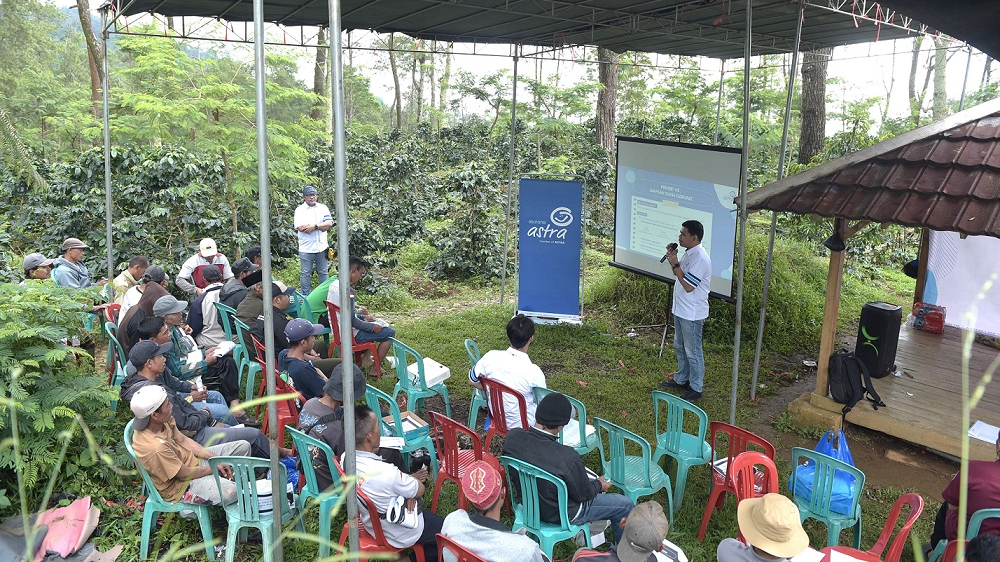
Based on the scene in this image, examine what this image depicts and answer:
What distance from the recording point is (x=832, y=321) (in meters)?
5.83

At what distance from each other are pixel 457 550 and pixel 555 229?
19.2 ft

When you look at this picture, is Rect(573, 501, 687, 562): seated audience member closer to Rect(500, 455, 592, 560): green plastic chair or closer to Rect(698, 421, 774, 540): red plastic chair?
Rect(500, 455, 592, 560): green plastic chair

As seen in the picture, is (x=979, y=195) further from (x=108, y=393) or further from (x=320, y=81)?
(x=320, y=81)

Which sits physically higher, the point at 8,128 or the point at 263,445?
the point at 8,128

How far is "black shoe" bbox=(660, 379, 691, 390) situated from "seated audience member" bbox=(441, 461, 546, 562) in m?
3.99

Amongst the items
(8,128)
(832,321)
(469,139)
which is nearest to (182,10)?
(8,128)

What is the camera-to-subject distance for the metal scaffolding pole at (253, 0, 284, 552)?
3.12 metres

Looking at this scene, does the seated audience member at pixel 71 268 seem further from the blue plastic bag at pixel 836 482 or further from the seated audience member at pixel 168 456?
the blue plastic bag at pixel 836 482

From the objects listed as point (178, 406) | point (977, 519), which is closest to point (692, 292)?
point (977, 519)

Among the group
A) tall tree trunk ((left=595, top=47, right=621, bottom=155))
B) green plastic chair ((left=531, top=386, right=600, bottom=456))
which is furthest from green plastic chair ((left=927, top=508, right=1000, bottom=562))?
tall tree trunk ((left=595, top=47, right=621, bottom=155))

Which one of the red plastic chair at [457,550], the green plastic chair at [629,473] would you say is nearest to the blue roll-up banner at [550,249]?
the green plastic chair at [629,473]

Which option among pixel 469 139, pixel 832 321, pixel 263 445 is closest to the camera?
pixel 263 445

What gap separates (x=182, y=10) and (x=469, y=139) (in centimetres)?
1633

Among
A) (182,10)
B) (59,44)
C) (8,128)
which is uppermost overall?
(59,44)
